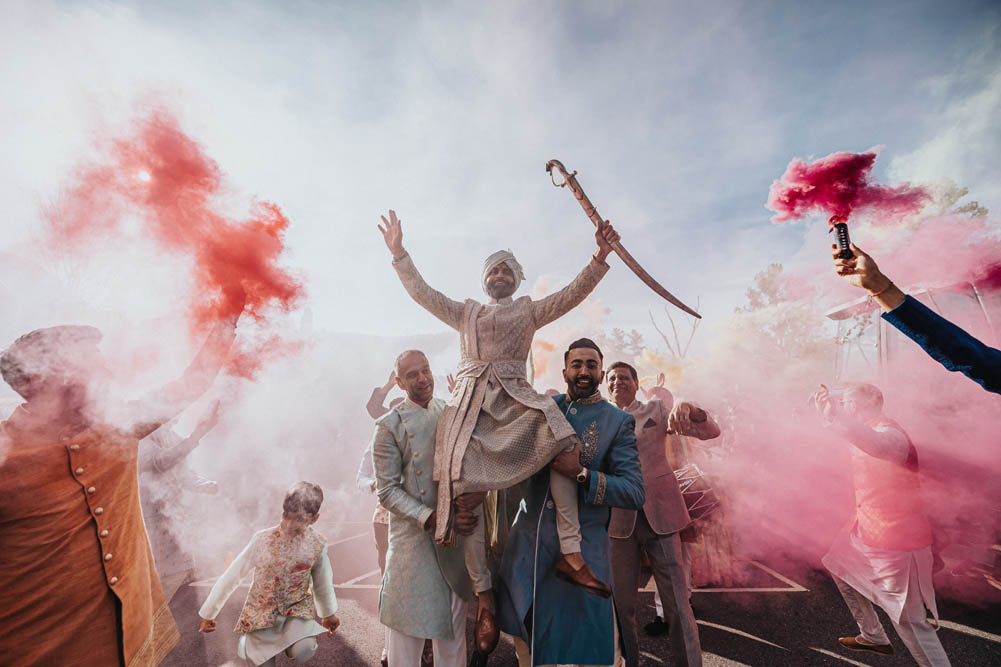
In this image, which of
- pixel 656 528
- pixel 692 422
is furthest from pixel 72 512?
pixel 692 422

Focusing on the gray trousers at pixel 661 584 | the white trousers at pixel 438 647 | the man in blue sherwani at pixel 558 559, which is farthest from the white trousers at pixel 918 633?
the white trousers at pixel 438 647

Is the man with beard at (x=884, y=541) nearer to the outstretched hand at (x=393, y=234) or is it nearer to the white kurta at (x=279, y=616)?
the outstretched hand at (x=393, y=234)

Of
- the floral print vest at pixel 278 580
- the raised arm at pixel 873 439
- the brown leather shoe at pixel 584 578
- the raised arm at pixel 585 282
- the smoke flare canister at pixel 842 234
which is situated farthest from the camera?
the raised arm at pixel 873 439

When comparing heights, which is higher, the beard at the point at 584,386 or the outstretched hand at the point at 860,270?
the outstretched hand at the point at 860,270

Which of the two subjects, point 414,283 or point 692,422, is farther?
point 692,422

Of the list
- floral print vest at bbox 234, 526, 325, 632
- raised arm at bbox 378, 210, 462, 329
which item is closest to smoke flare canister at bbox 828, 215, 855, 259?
raised arm at bbox 378, 210, 462, 329

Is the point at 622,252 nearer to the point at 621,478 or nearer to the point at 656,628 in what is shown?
the point at 621,478

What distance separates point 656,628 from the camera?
15.6 feet

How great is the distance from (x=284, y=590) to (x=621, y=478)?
321cm

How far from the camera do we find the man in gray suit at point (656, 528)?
3467mm

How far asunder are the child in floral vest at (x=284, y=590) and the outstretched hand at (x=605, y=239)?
3.55 metres

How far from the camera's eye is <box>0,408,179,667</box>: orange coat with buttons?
79.3 inches

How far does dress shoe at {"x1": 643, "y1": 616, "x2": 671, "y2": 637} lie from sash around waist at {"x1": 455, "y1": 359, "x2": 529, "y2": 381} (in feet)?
13.0

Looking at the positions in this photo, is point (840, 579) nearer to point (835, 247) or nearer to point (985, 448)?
point (985, 448)
